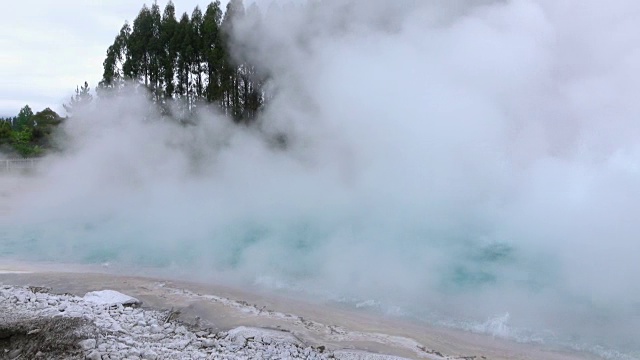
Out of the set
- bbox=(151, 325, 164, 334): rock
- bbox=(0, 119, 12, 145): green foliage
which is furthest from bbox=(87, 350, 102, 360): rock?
bbox=(0, 119, 12, 145): green foliage

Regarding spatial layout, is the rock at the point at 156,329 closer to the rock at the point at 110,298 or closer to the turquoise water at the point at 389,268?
the rock at the point at 110,298

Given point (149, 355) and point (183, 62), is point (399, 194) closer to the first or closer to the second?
point (149, 355)

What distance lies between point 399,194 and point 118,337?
472 centimetres

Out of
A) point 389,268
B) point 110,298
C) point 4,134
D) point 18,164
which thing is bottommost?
point 110,298

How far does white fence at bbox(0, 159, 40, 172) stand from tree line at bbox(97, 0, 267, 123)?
2515 millimetres

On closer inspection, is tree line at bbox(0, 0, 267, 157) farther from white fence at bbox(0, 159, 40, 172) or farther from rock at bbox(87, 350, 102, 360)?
rock at bbox(87, 350, 102, 360)

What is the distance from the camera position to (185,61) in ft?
43.5

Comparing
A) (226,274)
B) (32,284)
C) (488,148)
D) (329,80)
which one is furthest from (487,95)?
(32,284)

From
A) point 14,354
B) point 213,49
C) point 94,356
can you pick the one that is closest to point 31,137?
point 213,49

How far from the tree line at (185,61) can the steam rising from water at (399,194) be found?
3.50 ft

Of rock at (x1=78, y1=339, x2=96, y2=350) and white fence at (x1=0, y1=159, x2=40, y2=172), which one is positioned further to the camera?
white fence at (x1=0, y1=159, x2=40, y2=172)

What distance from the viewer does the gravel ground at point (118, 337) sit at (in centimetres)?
322

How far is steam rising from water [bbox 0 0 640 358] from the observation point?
528 centimetres

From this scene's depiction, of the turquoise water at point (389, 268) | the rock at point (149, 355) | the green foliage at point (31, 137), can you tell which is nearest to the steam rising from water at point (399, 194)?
the turquoise water at point (389, 268)
